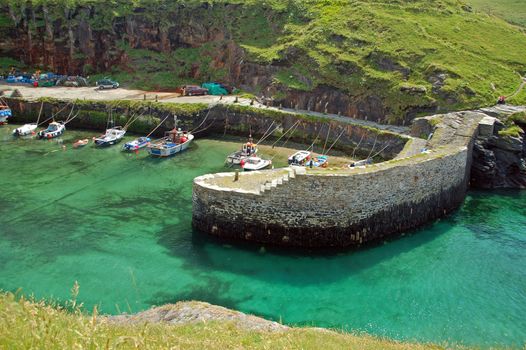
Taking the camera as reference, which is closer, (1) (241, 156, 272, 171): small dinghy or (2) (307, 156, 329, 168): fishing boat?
(1) (241, 156, 272, 171): small dinghy

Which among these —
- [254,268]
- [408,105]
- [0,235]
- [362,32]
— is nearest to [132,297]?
[254,268]

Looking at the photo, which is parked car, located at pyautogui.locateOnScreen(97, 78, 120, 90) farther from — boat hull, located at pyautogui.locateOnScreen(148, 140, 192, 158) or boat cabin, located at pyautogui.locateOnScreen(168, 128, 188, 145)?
boat hull, located at pyautogui.locateOnScreen(148, 140, 192, 158)

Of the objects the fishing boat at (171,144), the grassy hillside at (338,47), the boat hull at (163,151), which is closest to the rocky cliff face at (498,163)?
the grassy hillside at (338,47)

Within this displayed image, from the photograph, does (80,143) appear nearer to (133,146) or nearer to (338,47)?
(133,146)

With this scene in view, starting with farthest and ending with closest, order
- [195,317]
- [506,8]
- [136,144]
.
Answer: [506,8] → [136,144] → [195,317]

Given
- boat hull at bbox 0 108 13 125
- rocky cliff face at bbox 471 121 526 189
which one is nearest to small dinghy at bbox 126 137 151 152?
boat hull at bbox 0 108 13 125

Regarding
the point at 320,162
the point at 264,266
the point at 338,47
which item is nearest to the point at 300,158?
the point at 320,162

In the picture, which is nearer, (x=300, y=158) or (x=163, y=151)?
(x=300, y=158)
